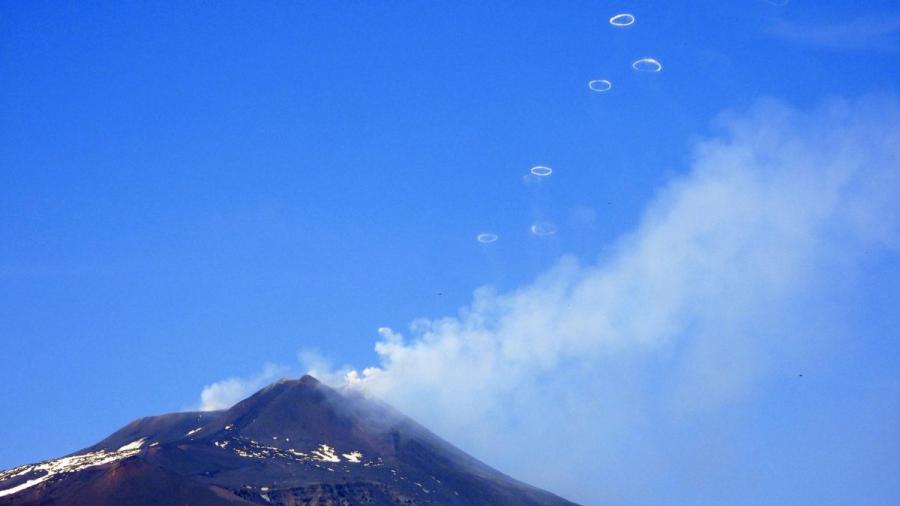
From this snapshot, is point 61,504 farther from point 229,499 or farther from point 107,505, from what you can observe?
point 229,499

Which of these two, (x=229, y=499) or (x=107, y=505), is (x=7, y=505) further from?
(x=229, y=499)

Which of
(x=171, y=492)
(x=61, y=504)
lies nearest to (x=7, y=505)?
(x=61, y=504)

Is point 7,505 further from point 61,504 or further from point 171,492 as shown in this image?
point 171,492

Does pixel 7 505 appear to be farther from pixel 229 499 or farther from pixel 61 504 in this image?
pixel 229 499

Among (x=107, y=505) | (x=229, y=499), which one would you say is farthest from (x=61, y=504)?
(x=229, y=499)

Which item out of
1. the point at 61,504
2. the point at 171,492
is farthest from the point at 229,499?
the point at 61,504
